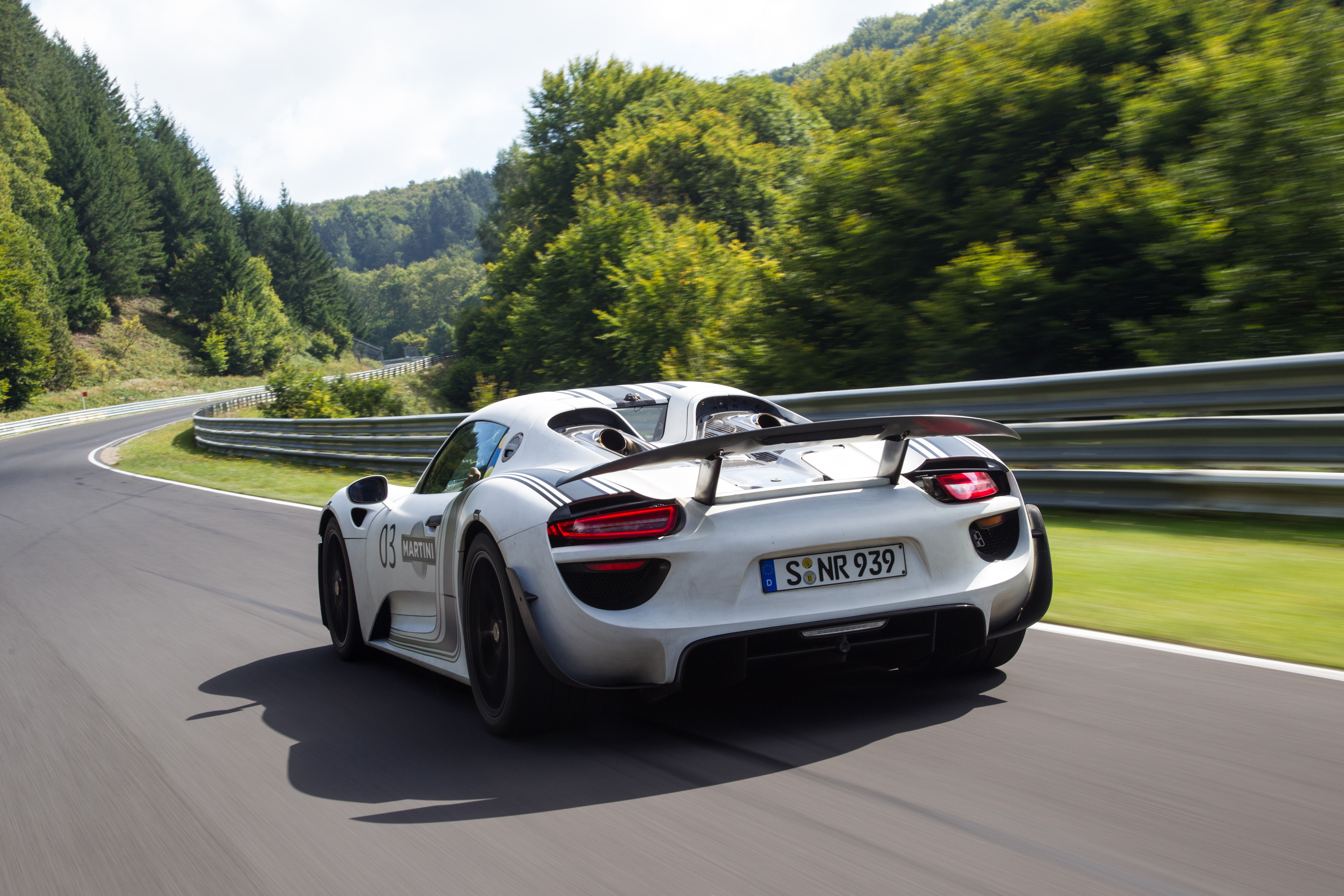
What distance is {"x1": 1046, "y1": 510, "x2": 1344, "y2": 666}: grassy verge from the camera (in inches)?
177

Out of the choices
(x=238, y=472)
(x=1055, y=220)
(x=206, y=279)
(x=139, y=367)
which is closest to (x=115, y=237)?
(x=206, y=279)

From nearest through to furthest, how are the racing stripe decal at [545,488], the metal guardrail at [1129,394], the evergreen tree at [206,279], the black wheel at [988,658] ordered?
the racing stripe decal at [545,488] → the black wheel at [988,658] → the metal guardrail at [1129,394] → the evergreen tree at [206,279]

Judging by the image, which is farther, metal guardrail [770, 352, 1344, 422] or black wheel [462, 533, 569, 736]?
metal guardrail [770, 352, 1344, 422]

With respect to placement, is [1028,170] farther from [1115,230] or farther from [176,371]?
[176,371]

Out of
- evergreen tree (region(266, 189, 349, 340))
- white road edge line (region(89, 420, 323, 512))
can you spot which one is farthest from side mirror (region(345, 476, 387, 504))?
evergreen tree (region(266, 189, 349, 340))

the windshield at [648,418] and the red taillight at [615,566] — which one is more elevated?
the windshield at [648,418]

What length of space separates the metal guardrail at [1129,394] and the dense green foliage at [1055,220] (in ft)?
9.09

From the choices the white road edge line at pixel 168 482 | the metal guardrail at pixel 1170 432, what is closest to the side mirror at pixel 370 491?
the metal guardrail at pixel 1170 432

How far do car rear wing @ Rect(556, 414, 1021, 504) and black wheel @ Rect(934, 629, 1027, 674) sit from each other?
0.88 meters

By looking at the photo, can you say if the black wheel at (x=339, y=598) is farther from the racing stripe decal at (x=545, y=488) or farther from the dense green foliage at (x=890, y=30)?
the dense green foliage at (x=890, y=30)

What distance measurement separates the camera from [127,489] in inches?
744

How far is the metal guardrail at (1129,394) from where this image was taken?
6.42 metres

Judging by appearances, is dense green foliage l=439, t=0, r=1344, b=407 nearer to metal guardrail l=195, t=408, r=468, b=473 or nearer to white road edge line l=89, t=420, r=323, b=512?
metal guardrail l=195, t=408, r=468, b=473

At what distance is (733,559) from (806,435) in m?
0.46
